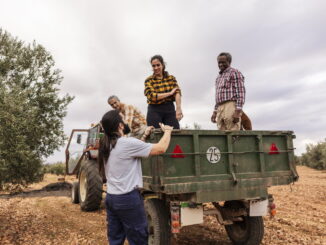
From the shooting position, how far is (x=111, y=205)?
2791 mm

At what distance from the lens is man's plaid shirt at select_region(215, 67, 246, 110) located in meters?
4.89

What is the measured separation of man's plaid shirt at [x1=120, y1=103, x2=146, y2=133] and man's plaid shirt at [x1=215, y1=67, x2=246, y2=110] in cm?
143

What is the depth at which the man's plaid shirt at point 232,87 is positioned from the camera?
4895 mm

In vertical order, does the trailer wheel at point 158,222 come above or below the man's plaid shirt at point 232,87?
below

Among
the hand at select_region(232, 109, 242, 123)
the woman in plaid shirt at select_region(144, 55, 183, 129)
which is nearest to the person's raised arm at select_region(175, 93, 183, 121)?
the woman in plaid shirt at select_region(144, 55, 183, 129)

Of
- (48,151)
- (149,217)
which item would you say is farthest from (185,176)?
(48,151)

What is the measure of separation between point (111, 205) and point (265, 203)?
96.1 inches

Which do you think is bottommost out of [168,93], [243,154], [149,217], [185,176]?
[149,217]

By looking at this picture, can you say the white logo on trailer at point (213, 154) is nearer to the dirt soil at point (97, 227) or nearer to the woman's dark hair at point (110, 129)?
the dirt soil at point (97, 227)

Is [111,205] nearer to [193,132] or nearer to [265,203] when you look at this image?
[193,132]

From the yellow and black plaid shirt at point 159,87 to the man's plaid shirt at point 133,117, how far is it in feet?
1.27

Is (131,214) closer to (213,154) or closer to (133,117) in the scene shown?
(213,154)

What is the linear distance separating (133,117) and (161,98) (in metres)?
0.70

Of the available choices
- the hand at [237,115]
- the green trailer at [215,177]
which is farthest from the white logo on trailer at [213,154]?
the hand at [237,115]
